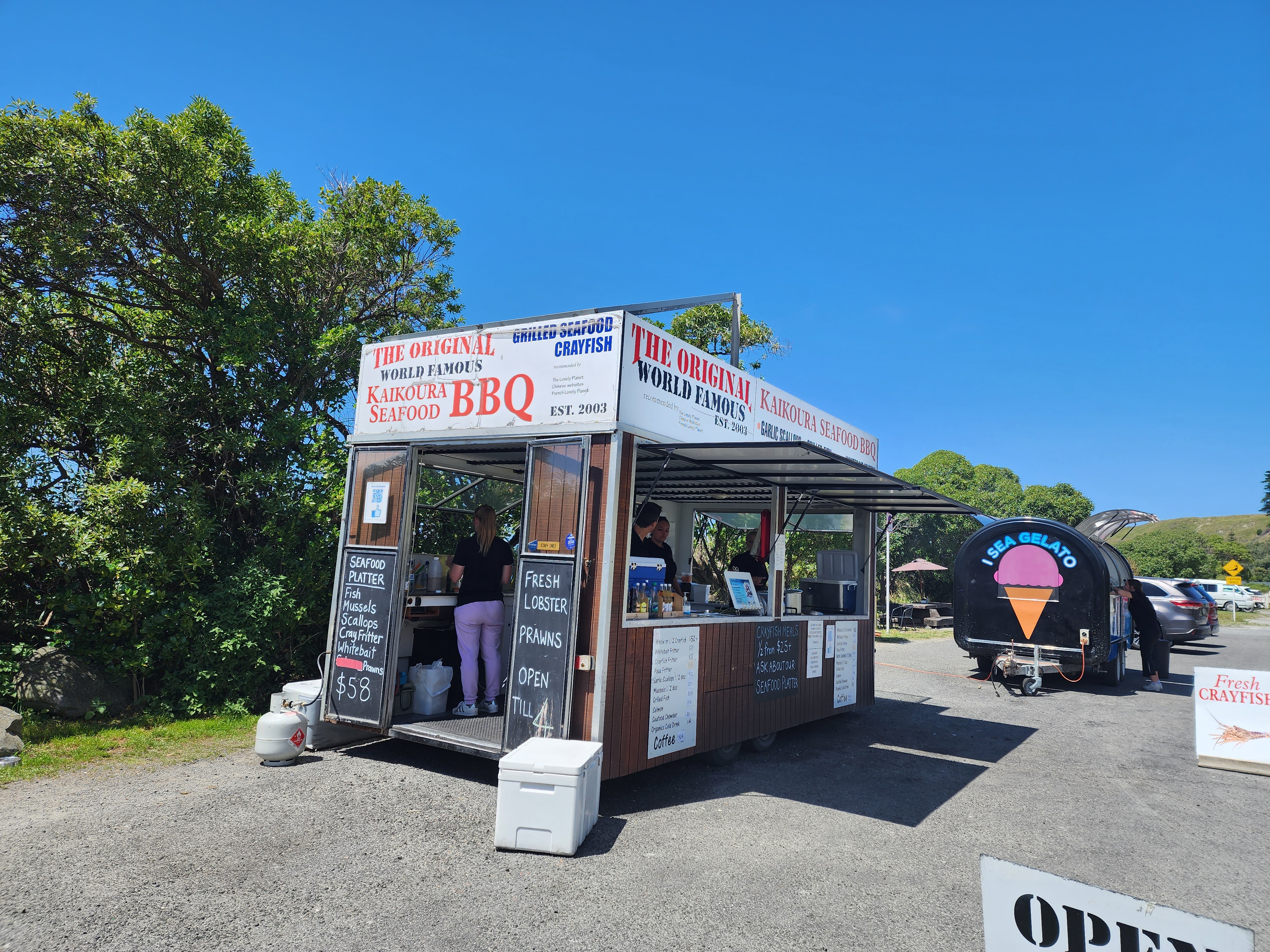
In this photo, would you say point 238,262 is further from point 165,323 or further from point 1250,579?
point 1250,579

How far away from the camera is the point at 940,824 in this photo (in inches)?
213

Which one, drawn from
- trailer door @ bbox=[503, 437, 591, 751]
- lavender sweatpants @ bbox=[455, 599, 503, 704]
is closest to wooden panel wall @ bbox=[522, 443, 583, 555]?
trailer door @ bbox=[503, 437, 591, 751]

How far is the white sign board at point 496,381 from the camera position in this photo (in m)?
5.84

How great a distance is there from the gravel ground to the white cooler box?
10cm

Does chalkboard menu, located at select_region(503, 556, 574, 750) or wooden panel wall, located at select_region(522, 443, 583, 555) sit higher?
wooden panel wall, located at select_region(522, 443, 583, 555)

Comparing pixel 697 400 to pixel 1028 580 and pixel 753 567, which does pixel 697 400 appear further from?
pixel 1028 580

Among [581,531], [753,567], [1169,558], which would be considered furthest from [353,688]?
[1169,558]

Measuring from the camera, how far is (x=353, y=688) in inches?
257

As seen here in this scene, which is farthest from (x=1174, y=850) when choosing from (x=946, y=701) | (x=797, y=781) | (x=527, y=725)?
(x=946, y=701)

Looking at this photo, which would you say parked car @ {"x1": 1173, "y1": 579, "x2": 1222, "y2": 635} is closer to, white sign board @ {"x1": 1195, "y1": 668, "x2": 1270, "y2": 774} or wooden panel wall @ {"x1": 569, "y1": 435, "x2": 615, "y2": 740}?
white sign board @ {"x1": 1195, "y1": 668, "x2": 1270, "y2": 774}

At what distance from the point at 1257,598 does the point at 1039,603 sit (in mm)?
50957

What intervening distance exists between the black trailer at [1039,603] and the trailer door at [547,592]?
9274 millimetres

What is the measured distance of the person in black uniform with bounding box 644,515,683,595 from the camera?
24.5ft

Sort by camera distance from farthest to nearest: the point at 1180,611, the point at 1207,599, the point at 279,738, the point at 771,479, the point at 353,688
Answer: the point at 1207,599
the point at 1180,611
the point at 771,479
the point at 353,688
the point at 279,738
